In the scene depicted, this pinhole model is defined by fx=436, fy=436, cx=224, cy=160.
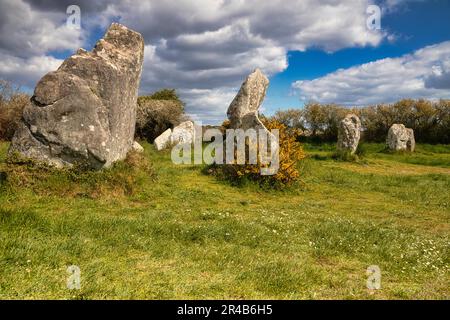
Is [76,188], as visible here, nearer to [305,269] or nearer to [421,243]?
[305,269]

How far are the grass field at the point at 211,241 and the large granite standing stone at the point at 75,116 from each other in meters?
0.79

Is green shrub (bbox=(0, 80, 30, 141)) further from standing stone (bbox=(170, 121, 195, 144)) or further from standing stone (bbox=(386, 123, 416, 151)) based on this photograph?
standing stone (bbox=(386, 123, 416, 151))

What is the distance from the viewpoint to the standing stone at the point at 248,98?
1833 centimetres

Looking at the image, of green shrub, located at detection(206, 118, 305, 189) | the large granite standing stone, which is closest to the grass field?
green shrub, located at detection(206, 118, 305, 189)

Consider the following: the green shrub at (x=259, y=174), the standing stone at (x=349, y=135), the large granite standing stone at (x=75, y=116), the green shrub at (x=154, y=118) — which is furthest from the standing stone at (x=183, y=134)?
the large granite standing stone at (x=75, y=116)

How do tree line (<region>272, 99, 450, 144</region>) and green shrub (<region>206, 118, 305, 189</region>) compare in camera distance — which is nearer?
green shrub (<region>206, 118, 305, 189</region>)

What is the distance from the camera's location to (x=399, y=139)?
113 ft

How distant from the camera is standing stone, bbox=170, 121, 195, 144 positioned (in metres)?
30.5

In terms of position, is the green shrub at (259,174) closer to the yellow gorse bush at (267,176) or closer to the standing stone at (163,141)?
the yellow gorse bush at (267,176)


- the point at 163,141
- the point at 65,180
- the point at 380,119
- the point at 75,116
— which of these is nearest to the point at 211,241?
the point at 65,180

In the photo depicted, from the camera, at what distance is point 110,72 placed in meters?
13.3

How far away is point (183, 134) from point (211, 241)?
23.5m

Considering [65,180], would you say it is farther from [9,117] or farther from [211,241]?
[9,117]

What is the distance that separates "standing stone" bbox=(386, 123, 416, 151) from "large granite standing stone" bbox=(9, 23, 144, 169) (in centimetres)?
2660
